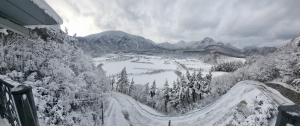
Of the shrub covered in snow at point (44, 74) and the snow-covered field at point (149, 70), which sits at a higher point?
the shrub covered in snow at point (44, 74)

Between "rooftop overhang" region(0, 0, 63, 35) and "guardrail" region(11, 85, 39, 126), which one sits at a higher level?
"rooftop overhang" region(0, 0, 63, 35)

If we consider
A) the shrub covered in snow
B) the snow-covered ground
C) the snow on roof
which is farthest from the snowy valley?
the snow on roof

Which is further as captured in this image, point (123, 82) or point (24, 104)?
point (123, 82)

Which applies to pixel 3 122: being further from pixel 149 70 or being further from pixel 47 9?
pixel 149 70

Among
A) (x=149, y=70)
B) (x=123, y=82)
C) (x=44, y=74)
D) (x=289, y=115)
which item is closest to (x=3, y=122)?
(x=289, y=115)

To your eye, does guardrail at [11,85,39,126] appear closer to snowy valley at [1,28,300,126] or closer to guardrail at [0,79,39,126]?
guardrail at [0,79,39,126]

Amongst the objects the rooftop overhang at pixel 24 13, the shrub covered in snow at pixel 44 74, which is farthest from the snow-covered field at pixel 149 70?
the rooftop overhang at pixel 24 13

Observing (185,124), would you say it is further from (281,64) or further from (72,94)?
(281,64)

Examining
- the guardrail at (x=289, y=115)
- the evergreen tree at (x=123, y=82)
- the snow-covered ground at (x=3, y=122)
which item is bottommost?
the evergreen tree at (x=123, y=82)

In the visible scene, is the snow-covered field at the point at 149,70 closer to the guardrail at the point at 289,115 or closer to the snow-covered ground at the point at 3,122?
the guardrail at the point at 289,115
